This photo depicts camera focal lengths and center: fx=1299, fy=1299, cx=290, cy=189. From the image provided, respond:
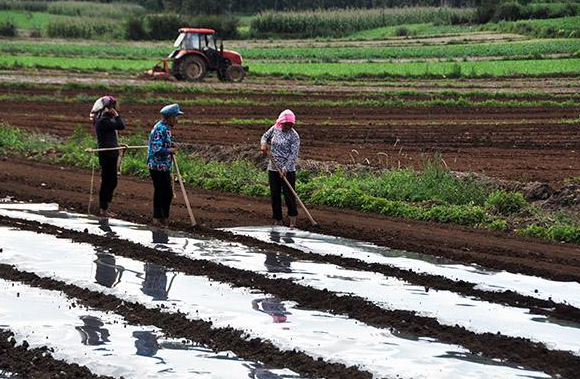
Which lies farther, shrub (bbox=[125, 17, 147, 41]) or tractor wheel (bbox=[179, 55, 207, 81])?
shrub (bbox=[125, 17, 147, 41])

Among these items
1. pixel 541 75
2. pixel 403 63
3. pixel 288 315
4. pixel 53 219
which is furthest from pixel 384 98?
pixel 288 315

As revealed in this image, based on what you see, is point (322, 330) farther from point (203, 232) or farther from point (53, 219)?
point (53, 219)

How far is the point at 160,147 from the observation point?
1738 cm

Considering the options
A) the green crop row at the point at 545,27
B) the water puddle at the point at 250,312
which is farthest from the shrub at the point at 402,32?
the water puddle at the point at 250,312

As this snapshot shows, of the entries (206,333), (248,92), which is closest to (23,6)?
(248,92)

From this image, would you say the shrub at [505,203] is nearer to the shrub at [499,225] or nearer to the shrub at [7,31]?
the shrub at [499,225]

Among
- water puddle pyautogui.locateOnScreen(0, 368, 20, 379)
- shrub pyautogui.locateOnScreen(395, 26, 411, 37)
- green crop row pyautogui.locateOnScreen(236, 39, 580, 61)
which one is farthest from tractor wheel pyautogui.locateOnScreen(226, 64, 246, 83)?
water puddle pyautogui.locateOnScreen(0, 368, 20, 379)

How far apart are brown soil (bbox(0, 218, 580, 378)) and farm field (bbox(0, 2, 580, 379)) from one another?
0.10ft

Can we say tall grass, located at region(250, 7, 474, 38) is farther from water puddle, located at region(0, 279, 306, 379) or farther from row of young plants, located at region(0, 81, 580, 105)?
water puddle, located at region(0, 279, 306, 379)

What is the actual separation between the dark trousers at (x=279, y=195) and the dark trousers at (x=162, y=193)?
4.57 ft

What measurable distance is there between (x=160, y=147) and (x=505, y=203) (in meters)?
4.98

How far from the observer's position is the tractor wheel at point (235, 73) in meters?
48.9

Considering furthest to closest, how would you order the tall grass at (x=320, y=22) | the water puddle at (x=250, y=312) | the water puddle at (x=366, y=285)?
the tall grass at (x=320, y=22)
the water puddle at (x=366, y=285)
the water puddle at (x=250, y=312)

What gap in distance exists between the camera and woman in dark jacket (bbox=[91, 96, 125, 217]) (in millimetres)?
18047
